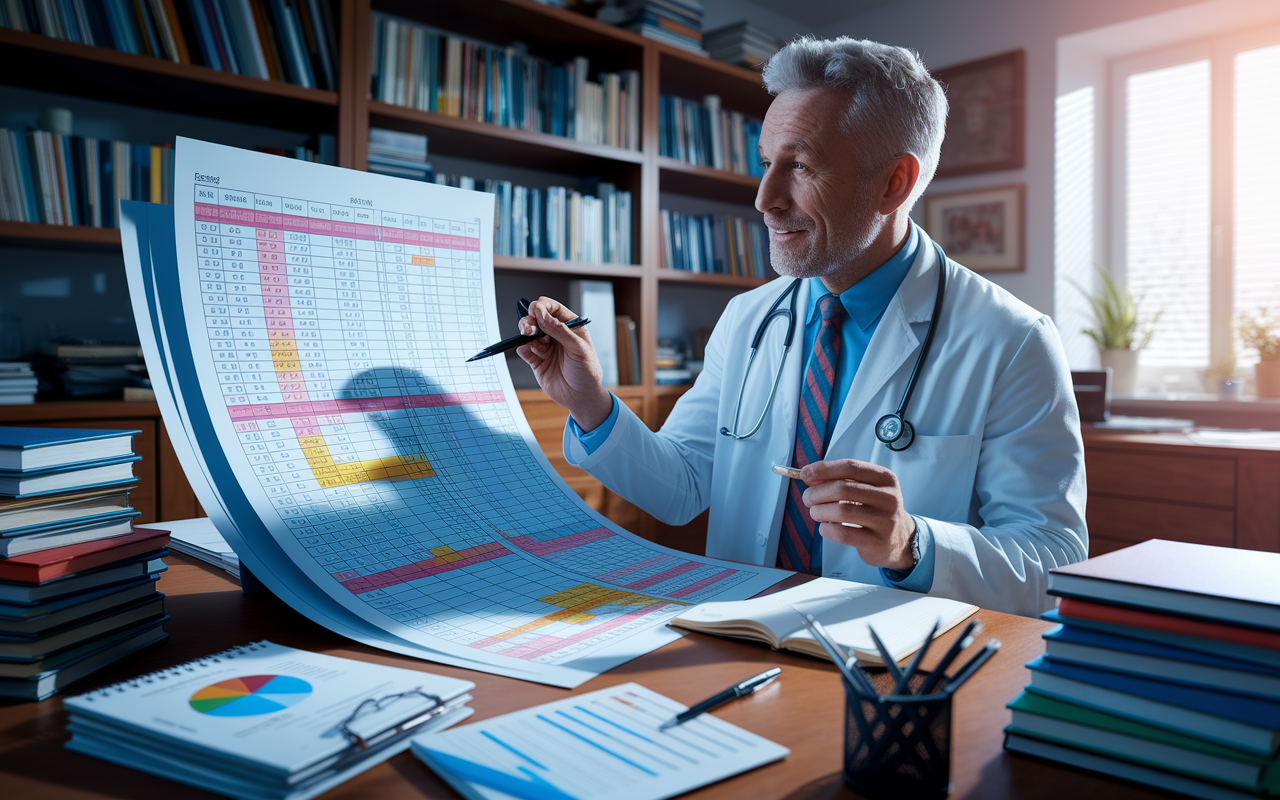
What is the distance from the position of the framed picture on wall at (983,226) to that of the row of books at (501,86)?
1541mm

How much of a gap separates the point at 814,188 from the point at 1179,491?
70.7 inches

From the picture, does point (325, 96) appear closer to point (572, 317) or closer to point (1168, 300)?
point (572, 317)

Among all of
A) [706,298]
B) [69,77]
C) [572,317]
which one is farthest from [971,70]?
[69,77]

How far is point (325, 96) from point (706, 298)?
76.1 inches

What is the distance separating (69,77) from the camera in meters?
1.97

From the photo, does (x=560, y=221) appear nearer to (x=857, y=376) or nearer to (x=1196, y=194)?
(x=857, y=376)

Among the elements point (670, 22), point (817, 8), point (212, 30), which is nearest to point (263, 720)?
point (212, 30)

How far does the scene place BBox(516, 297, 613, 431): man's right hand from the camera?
1156 millimetres

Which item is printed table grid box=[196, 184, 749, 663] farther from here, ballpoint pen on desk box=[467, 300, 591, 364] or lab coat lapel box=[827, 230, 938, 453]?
lab coat lapel box=[827, 230, 938, 453]

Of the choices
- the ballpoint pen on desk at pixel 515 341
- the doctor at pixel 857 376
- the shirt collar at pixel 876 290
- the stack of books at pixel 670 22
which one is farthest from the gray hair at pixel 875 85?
the stack of books at pixel 670 22

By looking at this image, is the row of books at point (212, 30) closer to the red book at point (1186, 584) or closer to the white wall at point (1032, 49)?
the red book at point (1186, 584)

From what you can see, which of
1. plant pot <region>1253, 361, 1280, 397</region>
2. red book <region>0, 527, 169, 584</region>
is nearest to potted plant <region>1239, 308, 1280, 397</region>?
plant pot <region>1253, 361, 1280, 397</region>

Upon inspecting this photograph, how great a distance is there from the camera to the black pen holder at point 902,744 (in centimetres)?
45

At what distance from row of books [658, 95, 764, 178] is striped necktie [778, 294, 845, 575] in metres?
1.90
